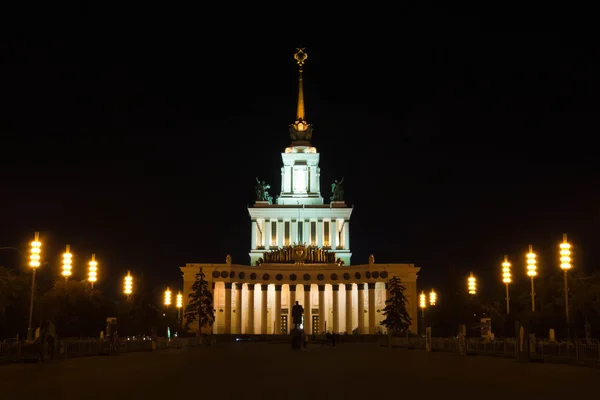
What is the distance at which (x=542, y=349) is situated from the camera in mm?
37000

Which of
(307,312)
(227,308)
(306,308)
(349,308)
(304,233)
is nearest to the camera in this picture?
(349,308)

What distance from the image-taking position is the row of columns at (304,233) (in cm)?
13062

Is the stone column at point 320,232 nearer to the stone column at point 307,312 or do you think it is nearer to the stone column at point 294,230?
the stone column at point 294,230

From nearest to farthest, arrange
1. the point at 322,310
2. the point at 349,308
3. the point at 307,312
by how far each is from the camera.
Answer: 1. the point at 349,308
2. the point at 307,312
3. the point at 322,310

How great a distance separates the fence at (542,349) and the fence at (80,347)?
21.2 m

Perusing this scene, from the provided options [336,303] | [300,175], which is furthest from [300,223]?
[336,303]

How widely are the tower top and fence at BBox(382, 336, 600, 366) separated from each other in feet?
307

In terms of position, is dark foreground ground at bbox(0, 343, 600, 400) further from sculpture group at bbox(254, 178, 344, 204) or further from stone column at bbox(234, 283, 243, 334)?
sculpture group at bbox(254, 178, 344, 204)

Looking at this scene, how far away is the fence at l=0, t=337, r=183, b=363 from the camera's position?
111ft

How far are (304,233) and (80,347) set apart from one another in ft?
296

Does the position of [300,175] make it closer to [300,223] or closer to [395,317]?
[300,223]

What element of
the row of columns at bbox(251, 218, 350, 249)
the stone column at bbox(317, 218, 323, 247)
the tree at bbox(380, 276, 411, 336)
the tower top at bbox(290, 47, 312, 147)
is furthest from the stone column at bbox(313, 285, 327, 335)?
the tower top at bbox(290, 47, 312, 147)

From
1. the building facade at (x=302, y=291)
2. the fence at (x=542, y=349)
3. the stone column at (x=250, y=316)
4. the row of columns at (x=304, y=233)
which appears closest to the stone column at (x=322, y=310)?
the building facade at (x=302, y=291)

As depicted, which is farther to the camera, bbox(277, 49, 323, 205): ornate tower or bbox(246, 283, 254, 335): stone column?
bbox(277, 49, 323, 205): ornate tower
